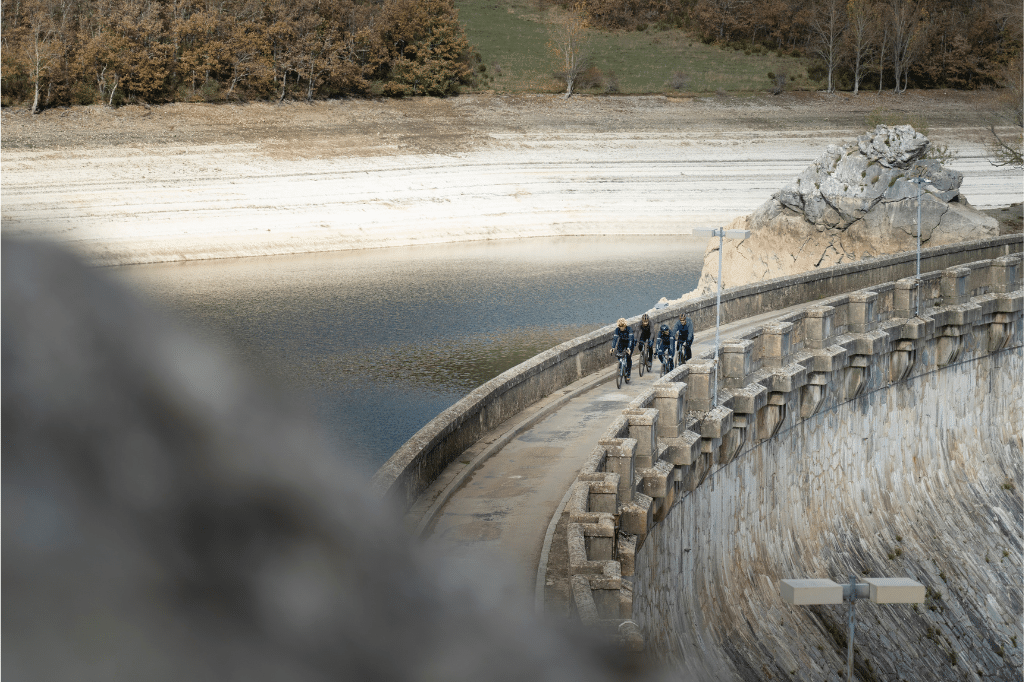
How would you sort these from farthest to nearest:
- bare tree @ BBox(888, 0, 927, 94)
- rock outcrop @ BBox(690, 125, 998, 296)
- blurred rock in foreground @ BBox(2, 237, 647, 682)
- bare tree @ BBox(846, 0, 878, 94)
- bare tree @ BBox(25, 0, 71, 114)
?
bare tree @ BBox(846, 0, 878, 94) < bare tree @ BBox(888, 0, 927, 94) < bare tree @ BBox(25, 0, 71, 114) < rock outcrop @ BBox(690, 125, 998, 296) < blurred rock in foreground @ BBox(2, 237, 647, 682)

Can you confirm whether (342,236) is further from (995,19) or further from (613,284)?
(995,19)

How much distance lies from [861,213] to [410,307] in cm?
1613

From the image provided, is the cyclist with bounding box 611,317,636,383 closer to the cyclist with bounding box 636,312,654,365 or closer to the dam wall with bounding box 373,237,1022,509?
the cyclist with bounding box 636,312,654,365

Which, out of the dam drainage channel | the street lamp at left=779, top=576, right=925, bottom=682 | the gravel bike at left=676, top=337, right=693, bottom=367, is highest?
the gravel bike at left=676, top=337, right=693, bottom=367

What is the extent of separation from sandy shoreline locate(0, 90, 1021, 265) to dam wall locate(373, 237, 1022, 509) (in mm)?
35309

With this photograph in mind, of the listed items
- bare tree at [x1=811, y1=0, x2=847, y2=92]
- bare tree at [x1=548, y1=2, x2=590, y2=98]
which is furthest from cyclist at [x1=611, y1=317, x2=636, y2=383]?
bare tree at [x1=811, y1=0, x2=847, y2=92]

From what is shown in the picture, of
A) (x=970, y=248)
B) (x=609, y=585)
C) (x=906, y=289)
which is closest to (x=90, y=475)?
(x=609, y=585)

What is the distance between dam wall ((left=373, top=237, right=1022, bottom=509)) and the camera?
1280cm

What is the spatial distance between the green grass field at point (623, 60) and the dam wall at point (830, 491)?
6153cm

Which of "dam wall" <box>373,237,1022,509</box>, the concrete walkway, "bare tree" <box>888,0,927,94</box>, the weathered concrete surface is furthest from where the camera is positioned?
"bare tree" <box>888,0,927,94</box>

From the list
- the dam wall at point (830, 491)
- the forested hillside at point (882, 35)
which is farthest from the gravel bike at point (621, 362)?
the forested hillside at point (882, 35)

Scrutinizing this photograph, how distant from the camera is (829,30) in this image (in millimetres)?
91375

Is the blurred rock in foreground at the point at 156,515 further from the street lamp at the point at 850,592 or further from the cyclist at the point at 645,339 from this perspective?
the cyclist at the point at 645,339

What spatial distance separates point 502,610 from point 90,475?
69 cm
